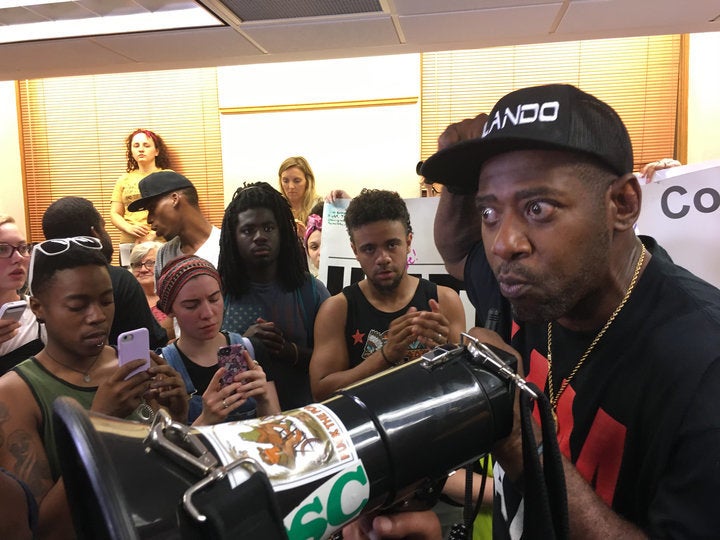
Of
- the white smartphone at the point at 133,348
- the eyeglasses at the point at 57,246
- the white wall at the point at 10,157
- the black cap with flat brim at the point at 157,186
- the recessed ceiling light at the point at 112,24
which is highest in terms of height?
the recessed ceiling light at the point at 112,24

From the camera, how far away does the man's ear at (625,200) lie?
32.5 inches

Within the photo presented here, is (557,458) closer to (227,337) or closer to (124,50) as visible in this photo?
→ (227,337)

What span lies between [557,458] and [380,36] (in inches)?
117

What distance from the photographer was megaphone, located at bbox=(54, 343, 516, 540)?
0.48 m

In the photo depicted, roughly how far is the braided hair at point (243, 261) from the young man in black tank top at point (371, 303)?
26cm

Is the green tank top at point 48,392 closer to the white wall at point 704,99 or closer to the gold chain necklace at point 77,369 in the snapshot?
the gold chain necklace at point 77,369

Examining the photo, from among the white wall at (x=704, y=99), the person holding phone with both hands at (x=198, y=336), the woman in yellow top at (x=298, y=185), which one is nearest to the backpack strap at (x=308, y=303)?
the person holding phone with both hands at (x=198, y=336)

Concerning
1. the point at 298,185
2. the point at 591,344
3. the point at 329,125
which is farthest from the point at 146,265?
the point at 591,344

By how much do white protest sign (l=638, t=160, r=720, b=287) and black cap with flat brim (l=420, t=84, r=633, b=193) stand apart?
1.54m

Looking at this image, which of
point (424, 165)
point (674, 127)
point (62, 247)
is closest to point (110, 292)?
point (62, 247)

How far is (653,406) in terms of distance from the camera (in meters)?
0.77

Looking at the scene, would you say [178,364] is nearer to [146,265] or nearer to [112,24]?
[146,265]

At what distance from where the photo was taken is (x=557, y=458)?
0.70m

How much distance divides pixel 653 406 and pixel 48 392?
121 centimetres
